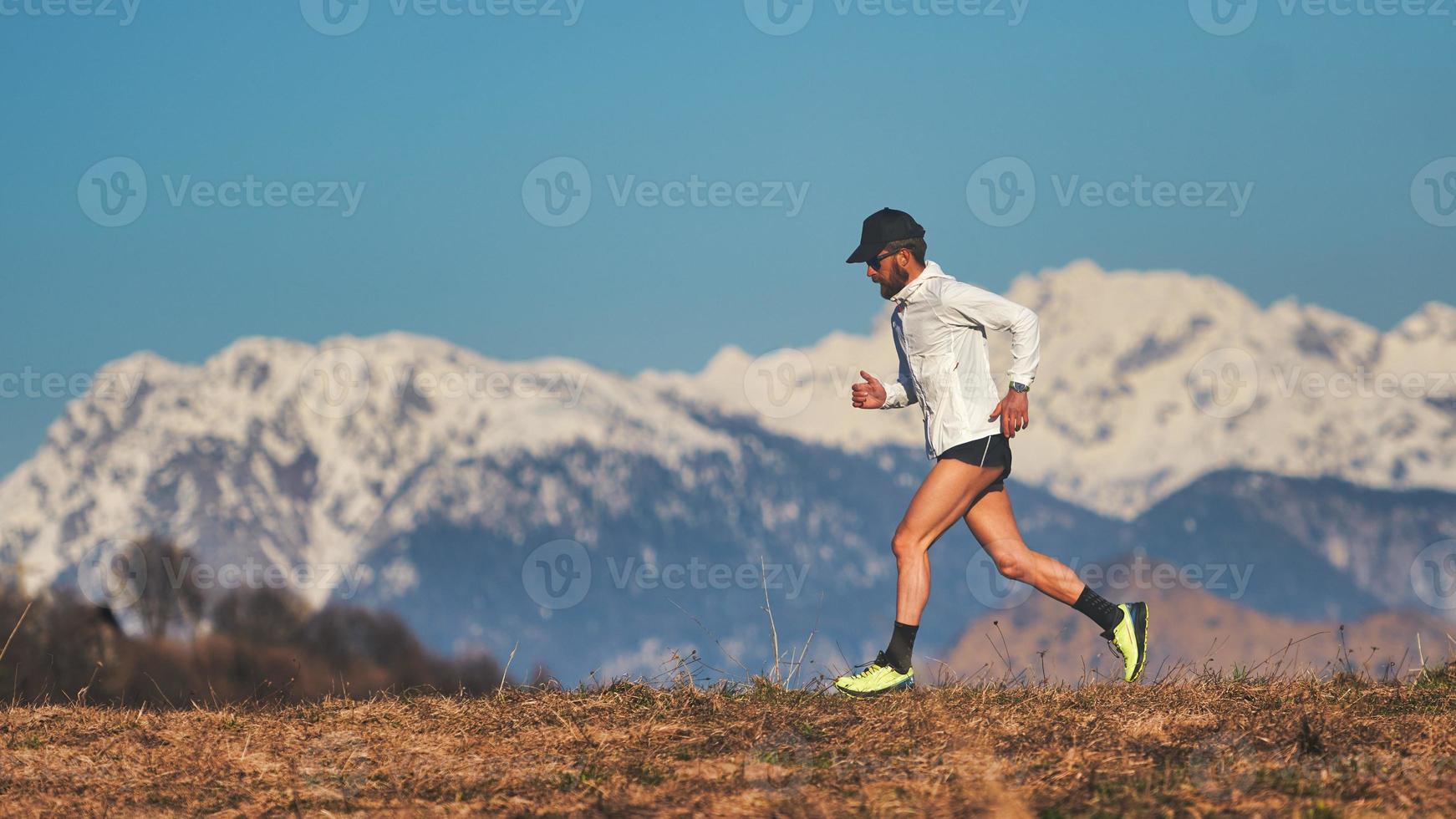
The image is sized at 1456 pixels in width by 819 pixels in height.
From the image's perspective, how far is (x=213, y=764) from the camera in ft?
26.2

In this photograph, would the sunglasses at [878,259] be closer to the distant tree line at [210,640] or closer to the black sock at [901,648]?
the black sock at [901,648]

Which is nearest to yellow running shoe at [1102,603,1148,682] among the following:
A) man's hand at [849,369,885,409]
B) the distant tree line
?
man's hand at [849,369,885,409]

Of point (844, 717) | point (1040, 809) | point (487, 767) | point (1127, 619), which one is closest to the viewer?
point (1040, 809)

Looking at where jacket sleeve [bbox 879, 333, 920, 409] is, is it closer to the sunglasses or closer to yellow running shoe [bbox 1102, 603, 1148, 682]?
the sunglasses

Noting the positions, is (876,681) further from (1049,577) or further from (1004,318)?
(1004,318)

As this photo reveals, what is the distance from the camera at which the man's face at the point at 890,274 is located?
32.6ft

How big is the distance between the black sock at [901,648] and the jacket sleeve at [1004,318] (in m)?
1.74

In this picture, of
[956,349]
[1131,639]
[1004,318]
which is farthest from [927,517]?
[1131,639]

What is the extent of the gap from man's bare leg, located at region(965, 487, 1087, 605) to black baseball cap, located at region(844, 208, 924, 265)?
1.77m

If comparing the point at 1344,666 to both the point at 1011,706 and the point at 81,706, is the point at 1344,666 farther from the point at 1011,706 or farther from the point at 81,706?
the point at 81,706

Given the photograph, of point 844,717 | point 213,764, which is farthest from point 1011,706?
point 213,764

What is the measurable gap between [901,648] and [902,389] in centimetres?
171

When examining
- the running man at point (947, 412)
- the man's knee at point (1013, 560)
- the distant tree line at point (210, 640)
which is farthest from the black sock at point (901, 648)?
the distant tree line at point (210, 640)

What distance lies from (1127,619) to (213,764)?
5970mm
